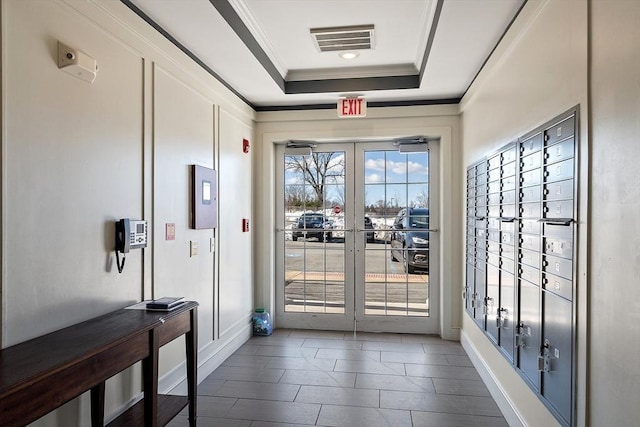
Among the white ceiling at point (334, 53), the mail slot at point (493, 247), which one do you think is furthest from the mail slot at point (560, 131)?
the mail slot at point (493, 247)

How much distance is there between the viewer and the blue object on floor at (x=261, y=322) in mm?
4312

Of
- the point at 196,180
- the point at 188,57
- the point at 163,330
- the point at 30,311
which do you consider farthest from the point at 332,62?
the point at 30,311

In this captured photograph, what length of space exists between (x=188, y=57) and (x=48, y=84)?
1.33 metres

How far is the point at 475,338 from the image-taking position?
3.51 metres

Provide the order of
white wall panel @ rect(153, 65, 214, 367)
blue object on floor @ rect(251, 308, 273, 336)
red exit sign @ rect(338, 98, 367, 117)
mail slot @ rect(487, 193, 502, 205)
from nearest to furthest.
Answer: white wall panel @ rect(153, 65, 214, 367)
mail slot @ rect(487, 193, 502, 205)
red exit sign @ rect(338, 98, 367, 117)
blue object on floor @ rect(251, 308, 273, 336)

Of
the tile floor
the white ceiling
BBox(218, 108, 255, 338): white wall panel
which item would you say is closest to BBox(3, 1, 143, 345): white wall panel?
the white ceiling

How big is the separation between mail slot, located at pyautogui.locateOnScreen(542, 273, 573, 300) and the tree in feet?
9.43

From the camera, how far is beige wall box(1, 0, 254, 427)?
160 centimetres

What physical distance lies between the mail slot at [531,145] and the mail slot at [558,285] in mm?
670

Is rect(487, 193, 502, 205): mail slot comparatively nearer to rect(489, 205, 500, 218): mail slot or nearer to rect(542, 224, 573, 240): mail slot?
rect(489, 205, 500, 218): mail slot

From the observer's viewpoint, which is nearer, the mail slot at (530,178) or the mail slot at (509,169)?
the mail slot at (530,178)

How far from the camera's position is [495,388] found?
2836 mm

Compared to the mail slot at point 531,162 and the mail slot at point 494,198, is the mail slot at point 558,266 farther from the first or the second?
the mail slot at point 494,198

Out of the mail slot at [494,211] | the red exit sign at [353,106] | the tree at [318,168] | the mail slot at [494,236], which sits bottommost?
the mail slot at [494,236]
